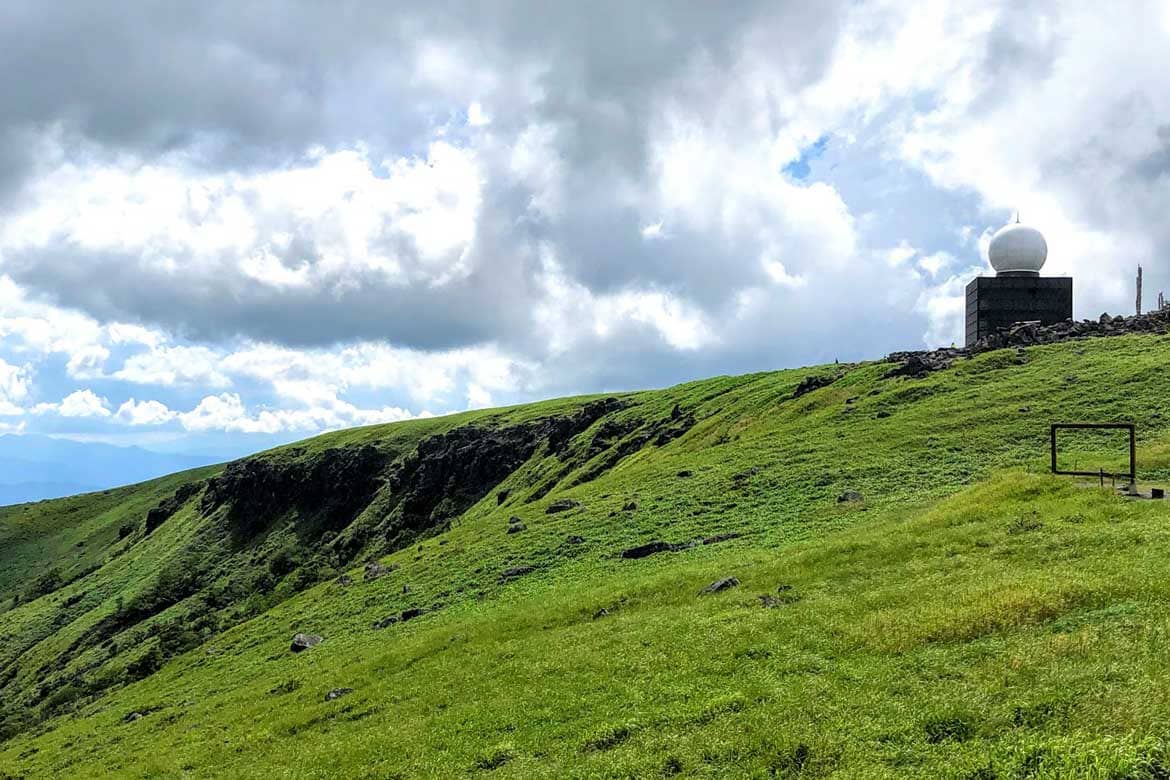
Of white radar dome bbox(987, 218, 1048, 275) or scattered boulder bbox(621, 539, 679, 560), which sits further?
white radar dome bbox(987, 218, 1048, 275)

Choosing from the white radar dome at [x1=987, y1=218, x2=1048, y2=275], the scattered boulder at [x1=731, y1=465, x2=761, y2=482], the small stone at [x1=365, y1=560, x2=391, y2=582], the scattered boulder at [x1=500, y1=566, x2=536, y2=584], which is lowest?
the small stone at [x1=365, y1=560, x2=391, y2=582]

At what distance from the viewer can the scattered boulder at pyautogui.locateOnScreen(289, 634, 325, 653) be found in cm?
4988

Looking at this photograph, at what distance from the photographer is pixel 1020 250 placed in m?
91.6

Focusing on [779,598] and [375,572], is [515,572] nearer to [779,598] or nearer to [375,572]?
[375,572]

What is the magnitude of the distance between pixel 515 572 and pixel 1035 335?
60.4 metres

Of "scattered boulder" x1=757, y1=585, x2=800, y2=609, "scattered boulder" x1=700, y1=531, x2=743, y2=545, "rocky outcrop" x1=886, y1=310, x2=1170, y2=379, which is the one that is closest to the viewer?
"scattered boulder" x1=757, y1=585, x2=800, y2=609

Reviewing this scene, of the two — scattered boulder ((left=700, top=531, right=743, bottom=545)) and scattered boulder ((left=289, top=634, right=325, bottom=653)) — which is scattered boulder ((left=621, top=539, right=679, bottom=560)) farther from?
scattered boulder ((left=289, top=634, right=325, bottom=653))

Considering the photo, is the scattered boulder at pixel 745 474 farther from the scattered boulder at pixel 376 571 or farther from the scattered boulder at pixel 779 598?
the scattered boulder at pixel 376 571

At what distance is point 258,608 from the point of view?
325ft

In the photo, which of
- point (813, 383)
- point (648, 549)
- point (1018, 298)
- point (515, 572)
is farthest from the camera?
point (1018, 298)

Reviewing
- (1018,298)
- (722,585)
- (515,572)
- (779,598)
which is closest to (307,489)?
(515,572)

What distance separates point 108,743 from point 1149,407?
72125 mm

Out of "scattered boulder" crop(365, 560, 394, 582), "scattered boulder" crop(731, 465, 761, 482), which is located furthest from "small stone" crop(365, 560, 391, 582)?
"scattered boulder" crop(731, 465, 761, 482)

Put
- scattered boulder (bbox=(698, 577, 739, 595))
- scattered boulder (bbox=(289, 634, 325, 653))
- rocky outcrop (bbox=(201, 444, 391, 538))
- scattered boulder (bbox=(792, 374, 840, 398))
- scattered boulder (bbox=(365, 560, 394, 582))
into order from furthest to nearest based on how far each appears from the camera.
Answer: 1. rocky outcrop (bbox=(201, 444, 391, 538))
2. scattered boulder (bbox=(792, 374, 840, 398))
3. scattered boulder (bbox=(365, 560, 394, 582))
4. scattered boulder (bbox=(289, 634, 325, 653))
5. scattered boulder (bbox=(698, 577, 739, 595))
